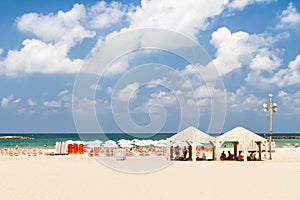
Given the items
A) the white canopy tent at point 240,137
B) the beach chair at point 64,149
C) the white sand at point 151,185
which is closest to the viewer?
the white sand at point 151,185

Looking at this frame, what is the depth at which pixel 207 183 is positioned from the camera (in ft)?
40.0

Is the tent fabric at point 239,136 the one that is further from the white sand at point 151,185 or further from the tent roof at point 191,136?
the white sand at point 151,185

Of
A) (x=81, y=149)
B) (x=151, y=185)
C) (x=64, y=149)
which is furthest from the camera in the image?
(x=81, y=149)

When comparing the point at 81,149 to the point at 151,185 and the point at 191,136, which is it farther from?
the point at 151,185

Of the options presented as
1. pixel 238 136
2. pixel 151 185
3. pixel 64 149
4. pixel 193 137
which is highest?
pixel 238 136

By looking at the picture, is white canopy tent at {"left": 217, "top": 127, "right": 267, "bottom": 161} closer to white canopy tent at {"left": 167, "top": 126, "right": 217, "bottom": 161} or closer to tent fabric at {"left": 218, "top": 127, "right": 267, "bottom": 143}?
tent fabric at {"left": 218, "top": 127, "right": 267, "bottom": 143}

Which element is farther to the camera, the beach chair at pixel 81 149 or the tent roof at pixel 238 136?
the beach chair at pixel 81 149

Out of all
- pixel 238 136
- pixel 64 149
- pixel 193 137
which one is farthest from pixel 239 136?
pixel 64 149

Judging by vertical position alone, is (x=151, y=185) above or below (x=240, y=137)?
below

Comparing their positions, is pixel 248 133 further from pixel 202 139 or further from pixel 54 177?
pixel 54 177

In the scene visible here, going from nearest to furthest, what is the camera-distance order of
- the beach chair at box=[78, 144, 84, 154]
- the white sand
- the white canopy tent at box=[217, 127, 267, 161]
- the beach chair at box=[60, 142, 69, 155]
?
the white sand, the white canopy tent at box=[217, 127, 267, 161], the beach chair at box=[60, 142, 69, 155], the beach chair at box=[78, 144, 84, 154]

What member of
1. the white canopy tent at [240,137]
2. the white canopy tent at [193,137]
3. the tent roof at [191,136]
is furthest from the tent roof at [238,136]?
the tent roof at [191,136]

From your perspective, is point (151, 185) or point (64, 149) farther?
point (64, 149)

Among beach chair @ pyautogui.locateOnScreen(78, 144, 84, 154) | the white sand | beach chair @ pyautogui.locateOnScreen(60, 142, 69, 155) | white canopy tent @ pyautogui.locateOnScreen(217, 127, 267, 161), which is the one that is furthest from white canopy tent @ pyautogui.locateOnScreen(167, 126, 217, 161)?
beach chair @ pyautogui.locateOnScreen(60, 142, 69, 155)
